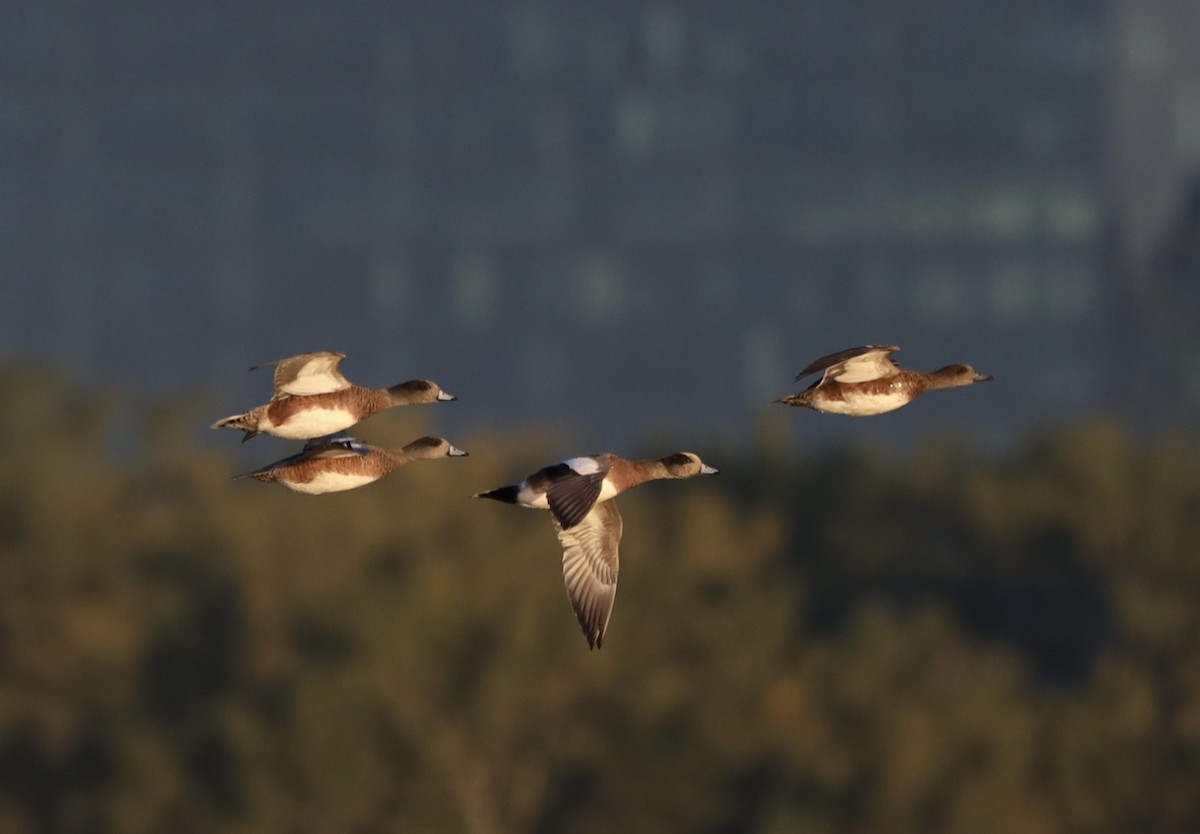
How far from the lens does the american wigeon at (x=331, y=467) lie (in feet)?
44.8

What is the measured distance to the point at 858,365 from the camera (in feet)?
46.1

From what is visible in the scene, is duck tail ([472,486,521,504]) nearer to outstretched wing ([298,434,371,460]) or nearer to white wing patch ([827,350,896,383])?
outstretched wing ([298,434,371,460])

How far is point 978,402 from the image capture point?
18400cm

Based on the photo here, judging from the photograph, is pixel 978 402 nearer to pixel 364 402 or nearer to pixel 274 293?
pixel 274 293

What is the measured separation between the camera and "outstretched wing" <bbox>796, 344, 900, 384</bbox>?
535 inches

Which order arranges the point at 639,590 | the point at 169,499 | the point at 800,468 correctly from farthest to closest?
the point at 800,468
the point at 169,499
the point at 639,590

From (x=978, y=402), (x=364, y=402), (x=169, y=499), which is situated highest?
(x=364, y=402)

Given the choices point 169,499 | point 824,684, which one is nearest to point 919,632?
point 824,684

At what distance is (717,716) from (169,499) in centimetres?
2353

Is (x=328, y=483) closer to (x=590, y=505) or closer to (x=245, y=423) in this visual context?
(x=245, y=423)

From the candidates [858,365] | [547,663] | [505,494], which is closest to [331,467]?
[505,494]

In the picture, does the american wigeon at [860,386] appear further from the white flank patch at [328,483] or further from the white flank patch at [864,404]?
the white flank patch at [328,483]

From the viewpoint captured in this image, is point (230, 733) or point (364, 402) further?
point (230, 733)

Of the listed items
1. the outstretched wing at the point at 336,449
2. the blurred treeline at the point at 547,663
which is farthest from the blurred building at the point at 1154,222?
the outstretched wing at the point at 336,449
